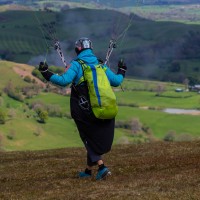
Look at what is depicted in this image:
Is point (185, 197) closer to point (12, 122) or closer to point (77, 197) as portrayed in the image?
point (77, 197)

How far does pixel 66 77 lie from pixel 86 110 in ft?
3.72

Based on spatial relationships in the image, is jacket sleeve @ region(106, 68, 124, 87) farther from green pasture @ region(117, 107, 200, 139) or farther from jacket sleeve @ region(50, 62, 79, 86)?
green pasture @ region(117, 107, 200, 139)

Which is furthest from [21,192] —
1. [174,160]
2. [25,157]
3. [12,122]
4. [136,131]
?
[12,122]

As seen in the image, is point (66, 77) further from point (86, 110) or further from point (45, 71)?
point (86, 110)

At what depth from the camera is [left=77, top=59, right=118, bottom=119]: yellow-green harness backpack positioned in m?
15.1

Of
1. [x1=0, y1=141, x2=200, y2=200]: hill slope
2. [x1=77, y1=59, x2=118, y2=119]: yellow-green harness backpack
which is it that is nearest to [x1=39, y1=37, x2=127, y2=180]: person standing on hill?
[x1=77, y1=59, x2=118, y2=119]: yellow-green harness backpack

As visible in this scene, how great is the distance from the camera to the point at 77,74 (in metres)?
15.3

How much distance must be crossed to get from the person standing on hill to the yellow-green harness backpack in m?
0.19

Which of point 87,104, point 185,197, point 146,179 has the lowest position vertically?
point 146,179

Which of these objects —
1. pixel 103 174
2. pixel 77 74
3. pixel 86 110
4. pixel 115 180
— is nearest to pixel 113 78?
pixel 77 74

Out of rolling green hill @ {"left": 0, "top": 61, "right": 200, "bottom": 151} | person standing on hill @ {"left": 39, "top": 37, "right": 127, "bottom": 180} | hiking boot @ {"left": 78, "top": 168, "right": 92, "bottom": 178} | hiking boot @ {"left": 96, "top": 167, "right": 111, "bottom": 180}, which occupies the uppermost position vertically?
person standing on hill @ {"left": 39, "top": 37, "right": 127, "bottom": 180}

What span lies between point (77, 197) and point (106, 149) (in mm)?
3095

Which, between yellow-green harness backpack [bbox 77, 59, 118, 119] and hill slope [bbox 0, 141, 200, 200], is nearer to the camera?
hill slope [bbox 0, 141, 200, 200]

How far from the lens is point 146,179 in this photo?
15.7 m
